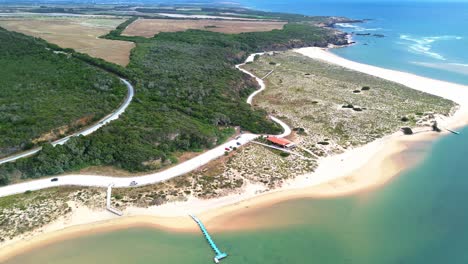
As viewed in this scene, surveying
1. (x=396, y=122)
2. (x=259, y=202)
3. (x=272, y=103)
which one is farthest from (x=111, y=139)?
(x=396, y=122)

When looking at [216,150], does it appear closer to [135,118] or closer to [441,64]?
[135,118]

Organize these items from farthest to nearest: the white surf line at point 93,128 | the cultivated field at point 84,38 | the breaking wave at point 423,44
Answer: the breaking wave at point 423,44 → the cultivated field at point 84,38 → the white surf line at point 93,128

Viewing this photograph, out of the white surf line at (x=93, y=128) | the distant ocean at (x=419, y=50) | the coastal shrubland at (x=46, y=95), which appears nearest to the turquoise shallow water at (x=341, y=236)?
the white surf line at (x=93, y=128)

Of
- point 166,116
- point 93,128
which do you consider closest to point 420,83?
point 166,116

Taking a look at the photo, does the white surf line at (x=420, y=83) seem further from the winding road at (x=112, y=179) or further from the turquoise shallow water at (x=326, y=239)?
the winding road at (x=112, y=179)

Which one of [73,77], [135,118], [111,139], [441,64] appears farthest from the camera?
[441,64]

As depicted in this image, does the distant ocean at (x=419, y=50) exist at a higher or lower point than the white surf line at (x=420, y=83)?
higher

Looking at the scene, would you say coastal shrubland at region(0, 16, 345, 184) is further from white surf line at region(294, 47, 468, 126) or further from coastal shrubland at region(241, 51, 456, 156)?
white surf line at region(294, 47, 468, 126)

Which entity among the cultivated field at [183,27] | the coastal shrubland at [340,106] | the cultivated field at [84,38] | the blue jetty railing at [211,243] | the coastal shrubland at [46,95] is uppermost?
the cultivated field at [183,27]
